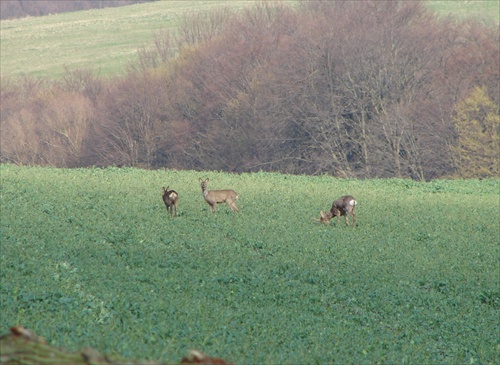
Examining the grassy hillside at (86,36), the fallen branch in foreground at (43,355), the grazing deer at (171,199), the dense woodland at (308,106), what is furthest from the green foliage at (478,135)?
the fallen branch in foreground at (43,355)

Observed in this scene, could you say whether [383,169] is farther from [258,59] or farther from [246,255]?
[246,255]

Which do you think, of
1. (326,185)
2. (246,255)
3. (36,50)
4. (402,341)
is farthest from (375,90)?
(36,50)

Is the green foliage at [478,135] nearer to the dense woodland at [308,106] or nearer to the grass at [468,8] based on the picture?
the dense woodland at [308,106]

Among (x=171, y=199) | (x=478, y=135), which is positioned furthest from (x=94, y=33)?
(x=171, y=199)

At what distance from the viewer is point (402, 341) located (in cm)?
1188

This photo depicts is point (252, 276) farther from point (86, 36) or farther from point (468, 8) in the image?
point (86, 36)

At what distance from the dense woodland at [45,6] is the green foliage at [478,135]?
267ft

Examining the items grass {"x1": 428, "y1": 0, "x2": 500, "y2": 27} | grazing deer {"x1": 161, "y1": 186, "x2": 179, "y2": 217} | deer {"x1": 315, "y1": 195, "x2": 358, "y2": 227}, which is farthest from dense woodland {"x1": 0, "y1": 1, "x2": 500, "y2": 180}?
grazing deer {"x1": 161, "y1": 186, "x2": 179, "y2": 217}

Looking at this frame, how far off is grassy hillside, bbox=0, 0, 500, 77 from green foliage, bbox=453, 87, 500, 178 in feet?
106

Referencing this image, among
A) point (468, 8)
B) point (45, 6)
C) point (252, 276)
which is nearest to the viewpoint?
point (252, 276)

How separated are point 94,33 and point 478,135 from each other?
61930 mm

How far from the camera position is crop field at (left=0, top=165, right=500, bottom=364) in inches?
401

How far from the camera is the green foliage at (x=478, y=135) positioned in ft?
155

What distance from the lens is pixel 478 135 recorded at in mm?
47625
